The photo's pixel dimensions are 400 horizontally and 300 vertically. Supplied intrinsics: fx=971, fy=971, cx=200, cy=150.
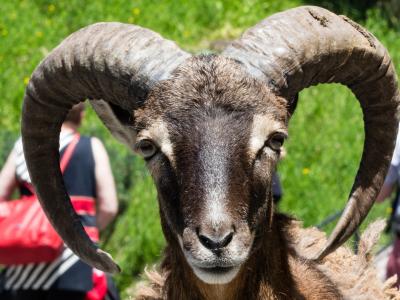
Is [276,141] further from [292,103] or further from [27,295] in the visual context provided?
[27,295]

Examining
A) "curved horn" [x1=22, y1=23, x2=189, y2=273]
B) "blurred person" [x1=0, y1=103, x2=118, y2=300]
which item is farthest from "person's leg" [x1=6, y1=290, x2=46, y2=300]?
"curved horn" [x1=22, y1=23, x2=189, y2=273]

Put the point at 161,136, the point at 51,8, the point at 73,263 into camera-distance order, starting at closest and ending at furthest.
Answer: the point at 161,136
the point at 73,263
the point at 51,8

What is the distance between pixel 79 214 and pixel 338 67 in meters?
2.69

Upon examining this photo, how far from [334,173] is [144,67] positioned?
24.6 ft

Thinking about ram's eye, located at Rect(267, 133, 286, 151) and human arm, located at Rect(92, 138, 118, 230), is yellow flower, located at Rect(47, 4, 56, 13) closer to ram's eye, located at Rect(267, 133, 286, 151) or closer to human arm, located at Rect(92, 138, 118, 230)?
human arm, located at Rect(92, 138, 118, 230)

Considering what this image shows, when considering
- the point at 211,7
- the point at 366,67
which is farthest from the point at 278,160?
the point at 211,7

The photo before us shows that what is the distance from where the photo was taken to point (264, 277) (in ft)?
Result: 15.6

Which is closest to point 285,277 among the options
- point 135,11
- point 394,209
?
point 394,209

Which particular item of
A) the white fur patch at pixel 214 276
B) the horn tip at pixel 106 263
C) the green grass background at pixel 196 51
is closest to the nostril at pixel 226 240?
the white fur patch at pixel 214 276

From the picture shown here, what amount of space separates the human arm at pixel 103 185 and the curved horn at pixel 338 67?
2.53 m

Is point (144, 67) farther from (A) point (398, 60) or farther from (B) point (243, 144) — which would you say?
(A) point (398, 60)

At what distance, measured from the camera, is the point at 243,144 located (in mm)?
4305

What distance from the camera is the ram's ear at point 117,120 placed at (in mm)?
4988

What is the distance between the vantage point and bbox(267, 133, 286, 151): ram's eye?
4457mm
